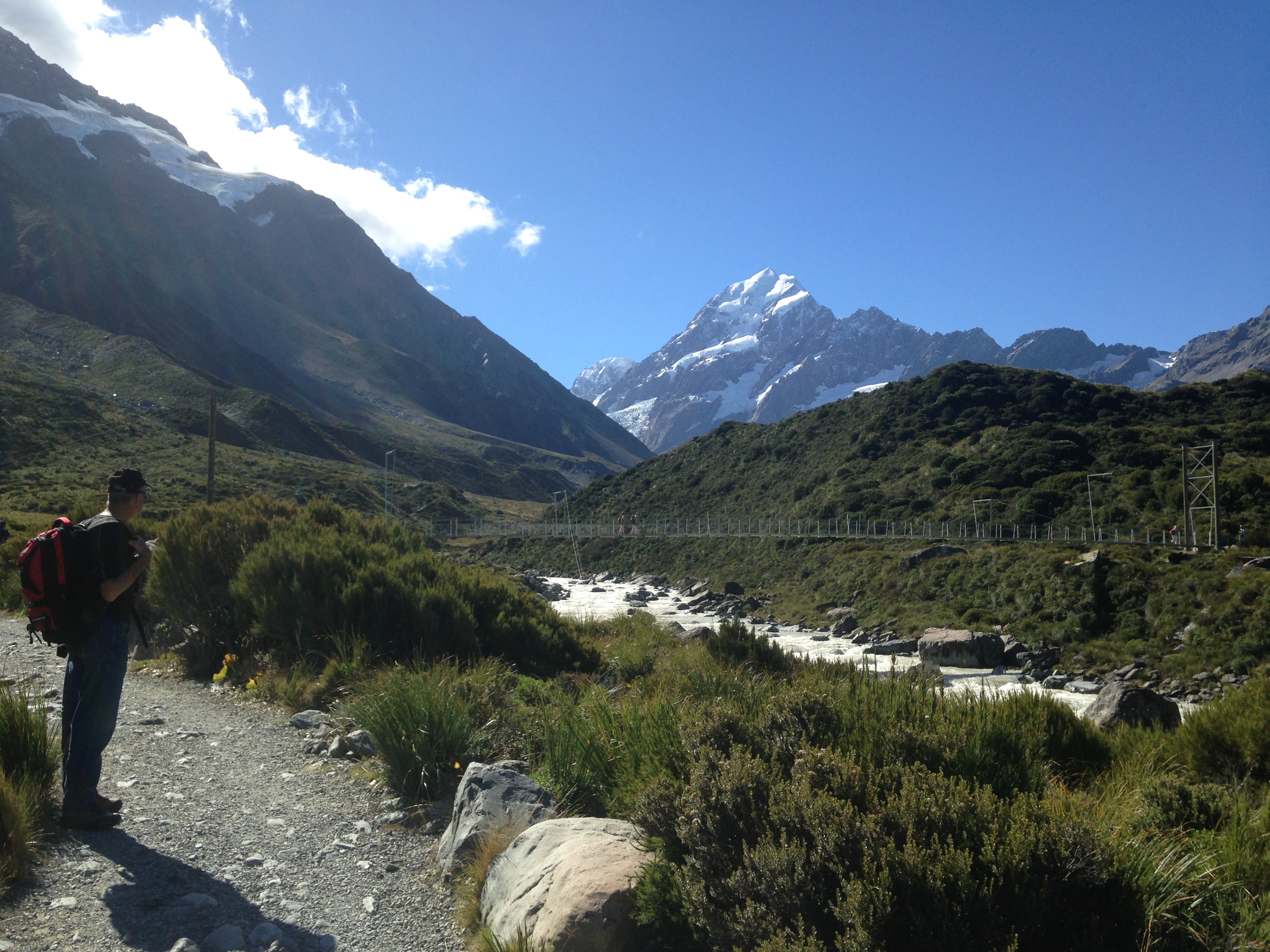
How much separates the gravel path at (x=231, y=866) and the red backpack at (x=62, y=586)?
3.46ft

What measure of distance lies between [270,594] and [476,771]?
16.9ft

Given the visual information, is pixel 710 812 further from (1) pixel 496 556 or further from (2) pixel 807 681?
(1) pixel 496 556

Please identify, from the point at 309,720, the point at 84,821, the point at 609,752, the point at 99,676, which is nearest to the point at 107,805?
the point at 84,821

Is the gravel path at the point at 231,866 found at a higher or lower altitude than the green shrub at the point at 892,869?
lower

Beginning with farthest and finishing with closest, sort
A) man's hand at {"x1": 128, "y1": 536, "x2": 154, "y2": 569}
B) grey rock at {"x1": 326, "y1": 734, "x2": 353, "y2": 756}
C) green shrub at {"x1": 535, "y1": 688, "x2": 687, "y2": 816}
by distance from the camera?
grey rock at {"x1": 326, "y1": 734, "x2": 353, "y2": 756}
man's hand at {"x1": 128, "y1": 536, "x2": 154, "y2": 569}
green shrub at {"x1": 535, "y1": 688, "x2": 687, "y2": 816}

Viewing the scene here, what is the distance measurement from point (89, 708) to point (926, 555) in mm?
34756

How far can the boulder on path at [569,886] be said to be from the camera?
2.98 metres

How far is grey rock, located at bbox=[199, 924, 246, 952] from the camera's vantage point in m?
3.24

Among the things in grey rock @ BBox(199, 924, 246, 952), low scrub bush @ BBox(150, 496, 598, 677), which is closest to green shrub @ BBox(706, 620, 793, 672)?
low scrub bush @ BBox(150, 496, 598, 677)

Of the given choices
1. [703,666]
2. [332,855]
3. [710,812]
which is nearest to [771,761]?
[710,812]

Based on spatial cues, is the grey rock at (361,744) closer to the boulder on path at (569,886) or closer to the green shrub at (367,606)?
the green shrub at (367,606)

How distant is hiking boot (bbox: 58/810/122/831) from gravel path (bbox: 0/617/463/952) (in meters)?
0.04

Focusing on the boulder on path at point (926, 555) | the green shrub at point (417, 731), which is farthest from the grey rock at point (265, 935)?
the boulder on path at point (926, 555)

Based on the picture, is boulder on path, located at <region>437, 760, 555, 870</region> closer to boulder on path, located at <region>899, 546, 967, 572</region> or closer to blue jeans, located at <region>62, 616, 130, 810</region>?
blue jeans, located at <region>62, 616, 130, 810</region>
